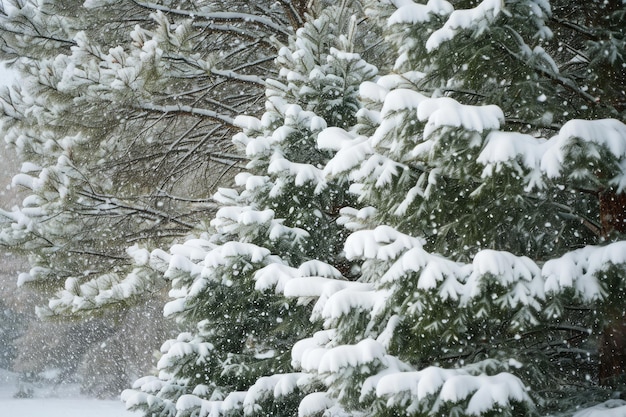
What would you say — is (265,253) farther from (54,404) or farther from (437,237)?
(54,404)

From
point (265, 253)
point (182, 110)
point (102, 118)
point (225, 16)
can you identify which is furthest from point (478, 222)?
point (225, 16)

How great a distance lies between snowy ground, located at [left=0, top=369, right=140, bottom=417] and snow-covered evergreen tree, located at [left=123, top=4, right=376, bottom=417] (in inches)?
653

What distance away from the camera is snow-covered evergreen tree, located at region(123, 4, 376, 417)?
14.2ft

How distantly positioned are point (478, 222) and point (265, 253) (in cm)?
166

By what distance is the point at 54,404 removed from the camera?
22.4m

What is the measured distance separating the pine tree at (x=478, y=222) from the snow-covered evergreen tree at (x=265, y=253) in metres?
0.89

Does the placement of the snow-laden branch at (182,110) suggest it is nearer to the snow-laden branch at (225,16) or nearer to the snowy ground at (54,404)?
the snow-laden branch at (225,16)

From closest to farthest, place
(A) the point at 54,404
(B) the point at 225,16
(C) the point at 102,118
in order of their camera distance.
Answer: (C) the point at 102,118
(B) the point at 225,16
(A) the point at 54,404

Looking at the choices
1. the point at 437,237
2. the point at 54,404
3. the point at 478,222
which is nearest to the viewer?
the point at 478,222

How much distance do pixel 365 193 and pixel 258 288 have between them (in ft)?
3.72

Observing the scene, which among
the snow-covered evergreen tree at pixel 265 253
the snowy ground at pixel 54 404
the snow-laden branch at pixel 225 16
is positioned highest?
the snow-laden branch at pixel 225 16

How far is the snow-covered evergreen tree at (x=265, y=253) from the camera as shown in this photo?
4.33 meters

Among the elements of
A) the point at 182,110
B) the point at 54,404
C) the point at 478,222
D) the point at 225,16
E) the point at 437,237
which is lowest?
the point at 54,404

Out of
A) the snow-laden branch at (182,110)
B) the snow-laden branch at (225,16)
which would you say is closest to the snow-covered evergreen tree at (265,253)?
the snow-laden branch at (182,110)
